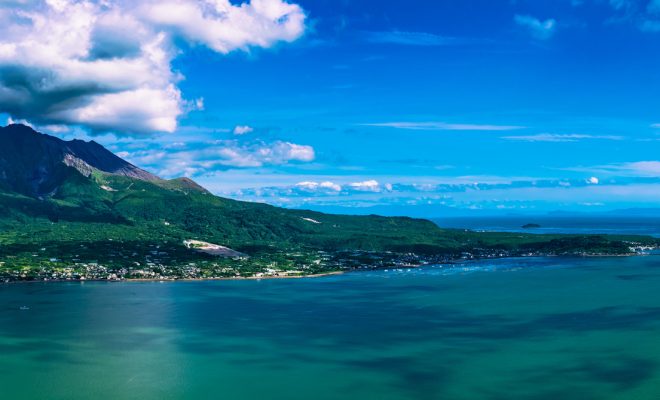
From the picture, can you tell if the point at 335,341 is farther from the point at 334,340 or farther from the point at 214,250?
the point at 214,250

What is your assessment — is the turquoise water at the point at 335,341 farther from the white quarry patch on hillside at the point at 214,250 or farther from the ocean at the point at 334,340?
the white quarry patch on hillside at the point at 214,250

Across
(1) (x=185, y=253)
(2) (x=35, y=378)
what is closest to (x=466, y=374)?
(2) (x=35, y=378)

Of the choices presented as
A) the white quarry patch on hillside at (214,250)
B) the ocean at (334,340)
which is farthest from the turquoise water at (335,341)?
the white quarry patch on hillside at (214,250)

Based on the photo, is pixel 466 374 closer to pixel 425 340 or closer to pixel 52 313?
pixel 425 340

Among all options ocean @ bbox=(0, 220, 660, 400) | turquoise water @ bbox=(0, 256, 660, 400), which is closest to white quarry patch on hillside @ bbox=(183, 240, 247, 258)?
ocean @ bbox=(0, 220, 660, 400)

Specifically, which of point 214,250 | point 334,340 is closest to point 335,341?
point 334,340

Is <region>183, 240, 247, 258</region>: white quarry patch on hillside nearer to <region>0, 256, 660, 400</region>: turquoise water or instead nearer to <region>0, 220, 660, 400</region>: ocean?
<region>0, 220, 660, 400</region>: ocean

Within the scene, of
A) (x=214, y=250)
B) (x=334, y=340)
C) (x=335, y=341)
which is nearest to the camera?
(x=335, y=341)
